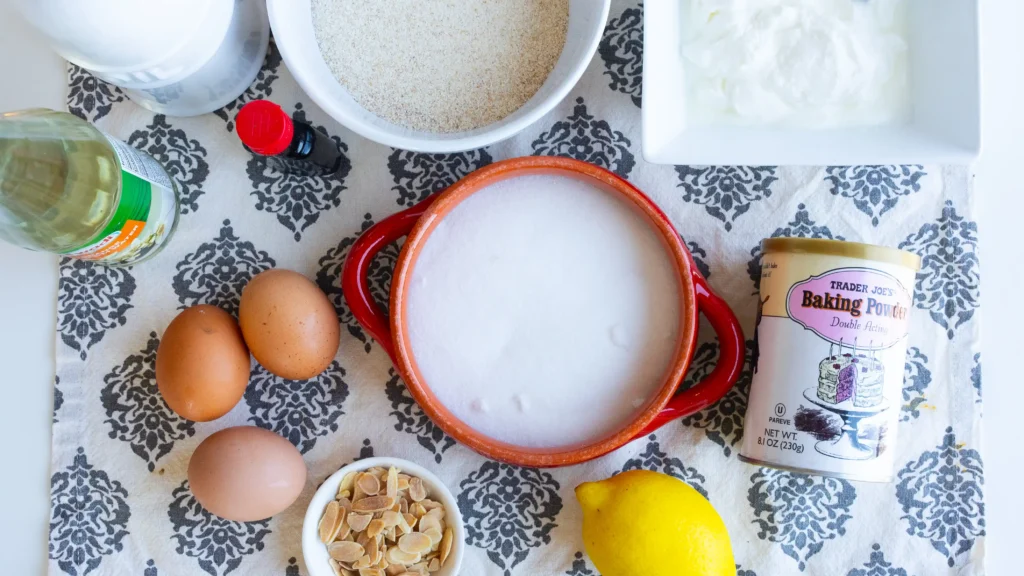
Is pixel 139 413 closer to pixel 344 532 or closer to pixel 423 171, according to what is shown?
pixel 344 532

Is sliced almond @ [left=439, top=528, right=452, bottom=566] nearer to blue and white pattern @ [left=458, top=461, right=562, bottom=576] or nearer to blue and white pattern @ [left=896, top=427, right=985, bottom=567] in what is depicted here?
blue and white pattern @ [left=458, top=461, right=562, bottom=576]

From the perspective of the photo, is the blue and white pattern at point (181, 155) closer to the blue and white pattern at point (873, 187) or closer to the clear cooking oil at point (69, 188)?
the clear cooking oil at point (69, 188)

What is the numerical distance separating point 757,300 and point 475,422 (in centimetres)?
36

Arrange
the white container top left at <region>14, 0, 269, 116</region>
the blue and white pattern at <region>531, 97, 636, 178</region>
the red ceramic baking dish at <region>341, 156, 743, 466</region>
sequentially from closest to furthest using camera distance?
1. the white container top left at <region>14, 0, 269, 116</region>
2. the red ceramic baking dish at <region>341, 156, 743, 466</region>
3. the blue and white pattern at <region>531, 97, 636, 178</region>

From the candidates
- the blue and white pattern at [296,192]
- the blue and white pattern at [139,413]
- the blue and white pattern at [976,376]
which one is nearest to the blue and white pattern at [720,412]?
the blue and white pattern at [976,376]

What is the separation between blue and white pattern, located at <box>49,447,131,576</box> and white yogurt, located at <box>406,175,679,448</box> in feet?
1.38

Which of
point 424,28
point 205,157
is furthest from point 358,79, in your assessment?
point 205,157

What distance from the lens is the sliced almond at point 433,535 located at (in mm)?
791

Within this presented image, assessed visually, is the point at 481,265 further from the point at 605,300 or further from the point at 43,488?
the point at 43,488

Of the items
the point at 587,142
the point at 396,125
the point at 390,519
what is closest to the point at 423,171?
the point at 396,125

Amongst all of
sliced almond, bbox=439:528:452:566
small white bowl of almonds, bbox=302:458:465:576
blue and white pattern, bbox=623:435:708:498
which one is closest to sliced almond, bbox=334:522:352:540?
small white bowl of almonds, bbox=302:458:465:576

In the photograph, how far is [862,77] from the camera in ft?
2.35

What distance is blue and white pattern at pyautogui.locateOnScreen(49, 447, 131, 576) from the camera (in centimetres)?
86

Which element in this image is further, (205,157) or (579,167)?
(205,157)
